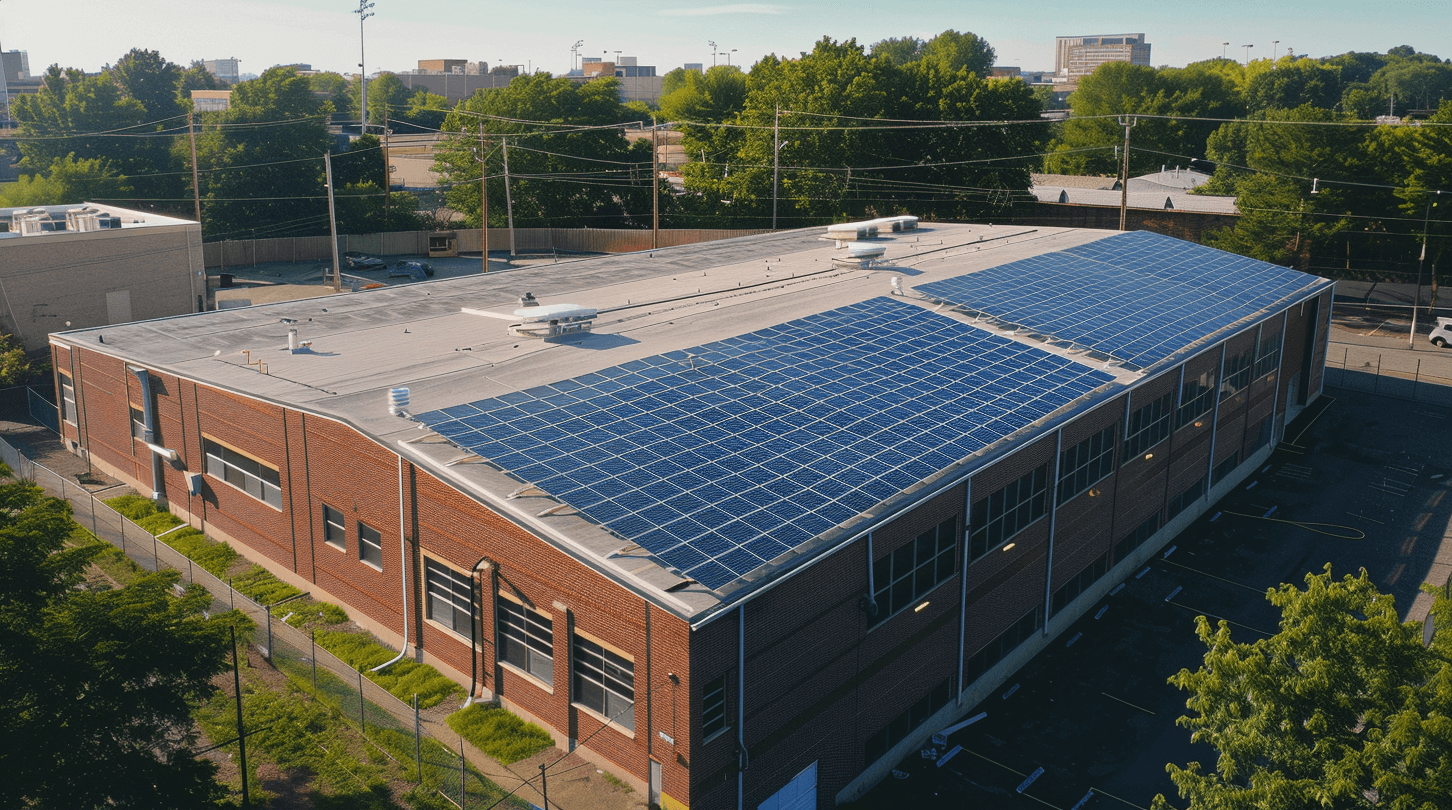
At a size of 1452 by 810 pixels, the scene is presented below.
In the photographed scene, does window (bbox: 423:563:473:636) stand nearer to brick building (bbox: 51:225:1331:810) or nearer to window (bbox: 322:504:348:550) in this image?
brick building (bbox: 51:225:1331:810)

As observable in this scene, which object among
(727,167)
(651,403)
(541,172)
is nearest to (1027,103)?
(727,167)

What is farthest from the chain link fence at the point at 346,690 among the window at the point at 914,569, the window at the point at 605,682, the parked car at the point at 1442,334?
the parked car at the point at 1442,334

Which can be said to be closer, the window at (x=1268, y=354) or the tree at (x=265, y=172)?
the window at (x=1268, y=354)

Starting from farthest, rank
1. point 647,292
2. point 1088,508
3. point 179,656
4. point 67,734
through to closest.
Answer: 1. point 647,292
2. point 1088,508
3. point 179,656
4. point 67,734

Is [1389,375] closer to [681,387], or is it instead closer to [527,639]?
[681,387]

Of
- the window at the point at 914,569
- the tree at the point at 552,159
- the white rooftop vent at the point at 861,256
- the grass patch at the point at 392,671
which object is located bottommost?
the grass patch at the point at 392,671

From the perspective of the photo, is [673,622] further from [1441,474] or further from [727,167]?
[727,167]

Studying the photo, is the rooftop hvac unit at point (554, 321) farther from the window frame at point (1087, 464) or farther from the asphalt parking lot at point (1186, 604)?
the asphalt parking lot at point (1186, 604)
